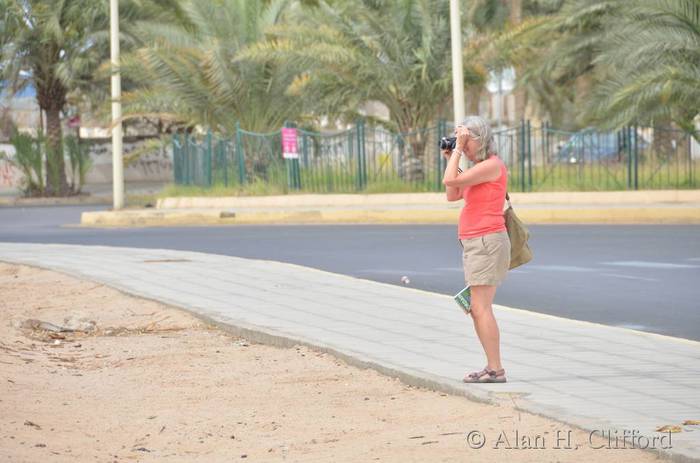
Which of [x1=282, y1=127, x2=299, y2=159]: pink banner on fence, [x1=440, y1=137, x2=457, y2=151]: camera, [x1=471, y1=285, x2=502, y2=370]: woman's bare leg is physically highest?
[x1=282, y1=127, x2=299, y2=159]: pink banner on fence

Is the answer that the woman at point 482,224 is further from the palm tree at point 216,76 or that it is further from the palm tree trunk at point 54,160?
the palm tree trunk at point 54,160

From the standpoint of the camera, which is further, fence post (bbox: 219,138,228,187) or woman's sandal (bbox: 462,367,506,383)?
fence post (bbox: 219,138,228,187)

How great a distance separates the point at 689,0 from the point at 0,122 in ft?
162

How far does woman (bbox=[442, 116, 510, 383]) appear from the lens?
8023 mm

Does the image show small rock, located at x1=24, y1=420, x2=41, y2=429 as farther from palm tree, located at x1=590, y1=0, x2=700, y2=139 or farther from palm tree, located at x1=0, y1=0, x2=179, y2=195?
palm tree, located at x1=0, y1=0, x2=179, y2=195

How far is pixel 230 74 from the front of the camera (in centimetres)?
3631

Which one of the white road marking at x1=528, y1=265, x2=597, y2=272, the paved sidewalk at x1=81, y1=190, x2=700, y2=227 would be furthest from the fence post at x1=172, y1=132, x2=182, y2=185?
the white road marking at x1=528, y1=265, x2=597, y2=272

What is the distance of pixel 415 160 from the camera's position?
31.9m

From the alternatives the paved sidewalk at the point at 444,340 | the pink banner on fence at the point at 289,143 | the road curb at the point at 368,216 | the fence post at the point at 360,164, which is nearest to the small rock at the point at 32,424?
the paved sidewalk at the point at 444,340

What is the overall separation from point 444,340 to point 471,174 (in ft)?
7.50

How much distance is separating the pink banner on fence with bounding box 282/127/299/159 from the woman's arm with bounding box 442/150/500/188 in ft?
80.2

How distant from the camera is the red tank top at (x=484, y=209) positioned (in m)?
8.06

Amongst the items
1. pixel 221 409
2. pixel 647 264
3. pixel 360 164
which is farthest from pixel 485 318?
pixel 360 164

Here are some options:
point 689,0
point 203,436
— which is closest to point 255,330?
point 203,436
